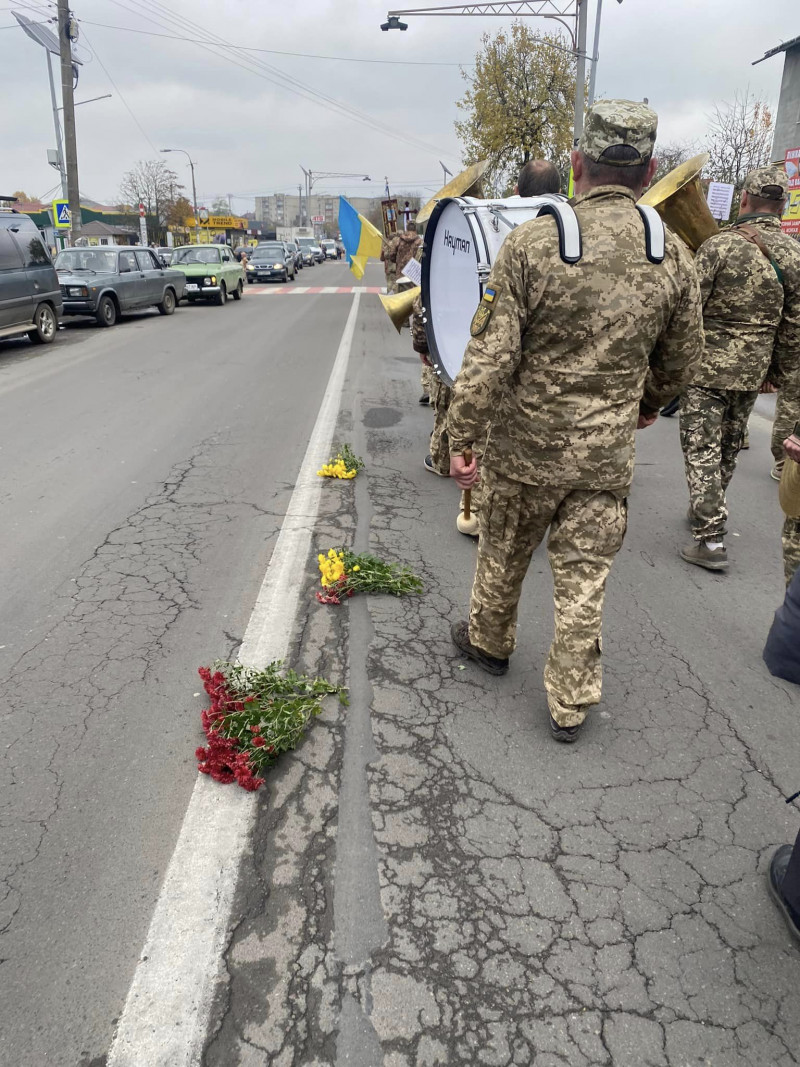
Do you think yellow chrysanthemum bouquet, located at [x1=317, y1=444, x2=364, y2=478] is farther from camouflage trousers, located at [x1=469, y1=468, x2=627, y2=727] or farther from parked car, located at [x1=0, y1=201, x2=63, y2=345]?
parked car, located at [x1=0, y1=201, x2=63, y2=345]

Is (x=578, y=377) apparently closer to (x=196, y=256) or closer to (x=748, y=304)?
(x=748, y=304)

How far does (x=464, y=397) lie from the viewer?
8.75ft

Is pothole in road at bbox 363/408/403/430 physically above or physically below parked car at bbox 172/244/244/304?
below

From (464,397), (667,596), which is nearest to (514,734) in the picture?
(464,397)

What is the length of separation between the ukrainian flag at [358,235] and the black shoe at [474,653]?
5249 millimetres

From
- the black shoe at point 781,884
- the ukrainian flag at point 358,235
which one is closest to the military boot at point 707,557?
the black shoe at point 781,884

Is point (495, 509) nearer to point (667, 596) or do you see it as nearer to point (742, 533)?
point (667, 596)

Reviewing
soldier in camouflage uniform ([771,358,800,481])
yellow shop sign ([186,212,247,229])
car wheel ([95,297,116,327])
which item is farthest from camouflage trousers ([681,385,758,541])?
yellow shop sign ([186,212,247,229])

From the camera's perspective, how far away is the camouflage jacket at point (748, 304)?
4395 mm

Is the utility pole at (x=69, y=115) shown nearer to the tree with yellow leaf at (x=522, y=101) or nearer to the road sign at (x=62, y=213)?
the road sign at (x=62, y=213)

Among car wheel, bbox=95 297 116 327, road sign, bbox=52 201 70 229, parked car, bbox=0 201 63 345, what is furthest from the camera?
road sign, bbox=52 201 70 229

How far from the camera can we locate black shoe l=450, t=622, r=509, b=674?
3.36 meters

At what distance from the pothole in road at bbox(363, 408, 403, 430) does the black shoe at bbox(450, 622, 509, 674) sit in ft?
15.1

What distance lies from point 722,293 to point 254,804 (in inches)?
152
